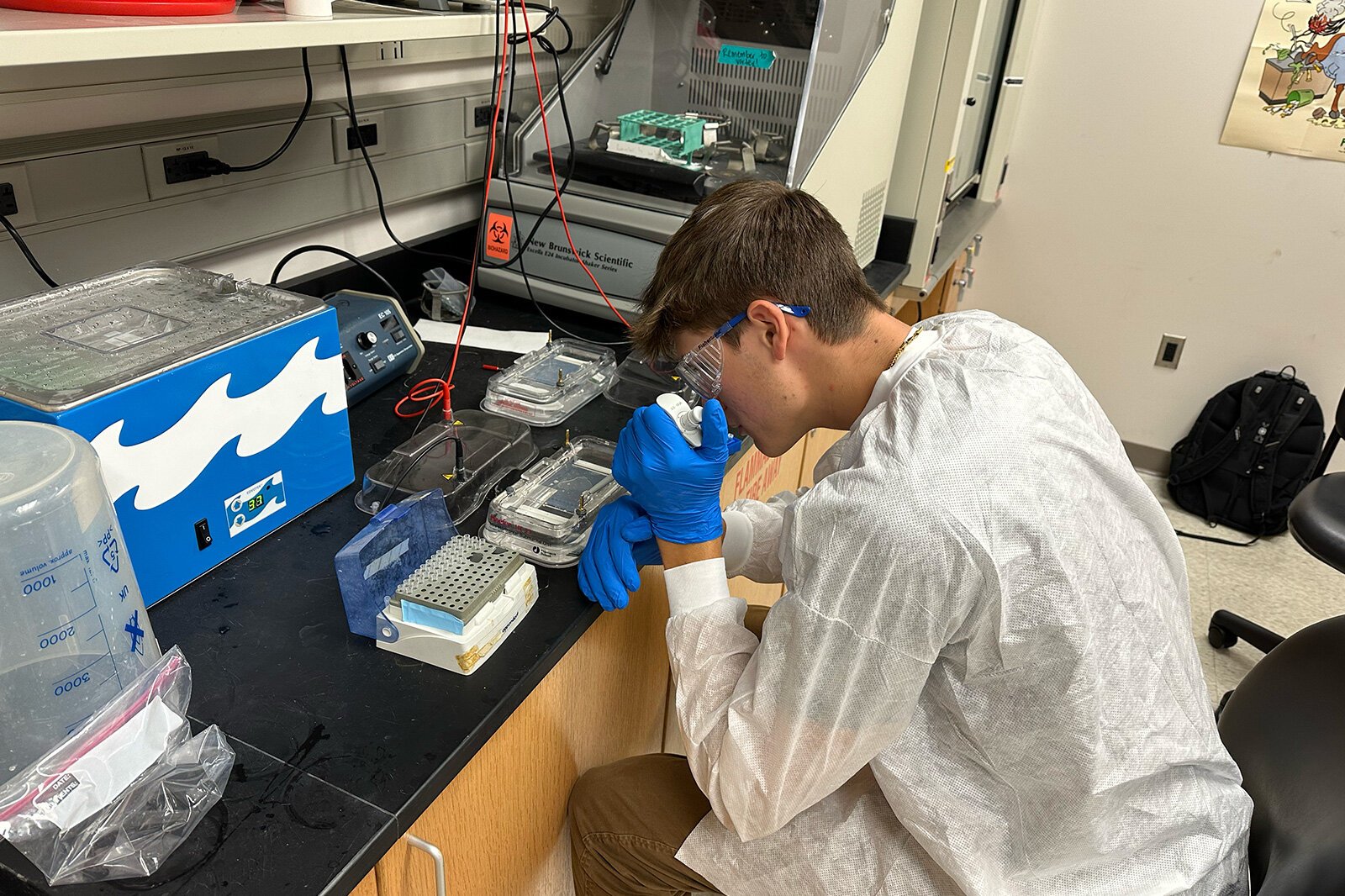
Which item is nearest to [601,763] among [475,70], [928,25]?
[475,70]

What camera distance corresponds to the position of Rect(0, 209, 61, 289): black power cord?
1092 millimetres

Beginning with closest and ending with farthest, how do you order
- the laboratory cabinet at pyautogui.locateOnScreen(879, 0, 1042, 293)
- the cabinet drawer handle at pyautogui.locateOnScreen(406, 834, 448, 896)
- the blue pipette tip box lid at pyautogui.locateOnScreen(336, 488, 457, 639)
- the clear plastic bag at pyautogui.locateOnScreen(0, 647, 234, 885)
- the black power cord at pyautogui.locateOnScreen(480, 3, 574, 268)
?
1. the clear plastic bag at pyautogui.locateOnScreen(0, 647, 234, 885)
2. the cabinet drawer handle at pyautogui.locateOnScreen(406, 834, 448, 896)
3. the blue pipette tip box lid at pyautogui.locateOnScreen(336, 488, 457, 639)
4. the black power cord at pyautogui.locateOnScreen(480, 3, 574, 268)
5. the laboratory cabinet at pyautogui.locateOnScreen(879, 0, 1042, 293)

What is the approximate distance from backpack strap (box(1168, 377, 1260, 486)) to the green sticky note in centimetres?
213

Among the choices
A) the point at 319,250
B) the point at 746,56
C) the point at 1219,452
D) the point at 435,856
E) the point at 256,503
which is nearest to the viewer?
the point at 435,856

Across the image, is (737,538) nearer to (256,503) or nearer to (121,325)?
(256,503)

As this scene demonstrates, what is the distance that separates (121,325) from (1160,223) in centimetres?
306

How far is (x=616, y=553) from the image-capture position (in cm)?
101

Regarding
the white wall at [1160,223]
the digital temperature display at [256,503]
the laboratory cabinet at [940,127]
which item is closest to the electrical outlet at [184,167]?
the digital temperature display at [256,503]

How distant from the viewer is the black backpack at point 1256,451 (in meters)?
2.85

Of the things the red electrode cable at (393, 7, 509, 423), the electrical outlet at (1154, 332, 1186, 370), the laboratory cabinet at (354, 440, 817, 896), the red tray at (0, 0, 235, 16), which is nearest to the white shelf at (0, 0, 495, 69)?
the red tray at (0, 0, 235, 16)

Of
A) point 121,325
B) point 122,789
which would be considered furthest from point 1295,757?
point 121,325

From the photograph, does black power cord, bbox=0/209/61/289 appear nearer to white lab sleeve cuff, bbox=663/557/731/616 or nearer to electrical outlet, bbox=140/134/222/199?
electrical outlet, bbox=140/134/222/199

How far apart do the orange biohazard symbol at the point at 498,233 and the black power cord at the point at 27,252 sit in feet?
2.35

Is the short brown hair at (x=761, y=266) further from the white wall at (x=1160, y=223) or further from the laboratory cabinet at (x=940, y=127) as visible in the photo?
the white wall at (x=1160, y=223)
